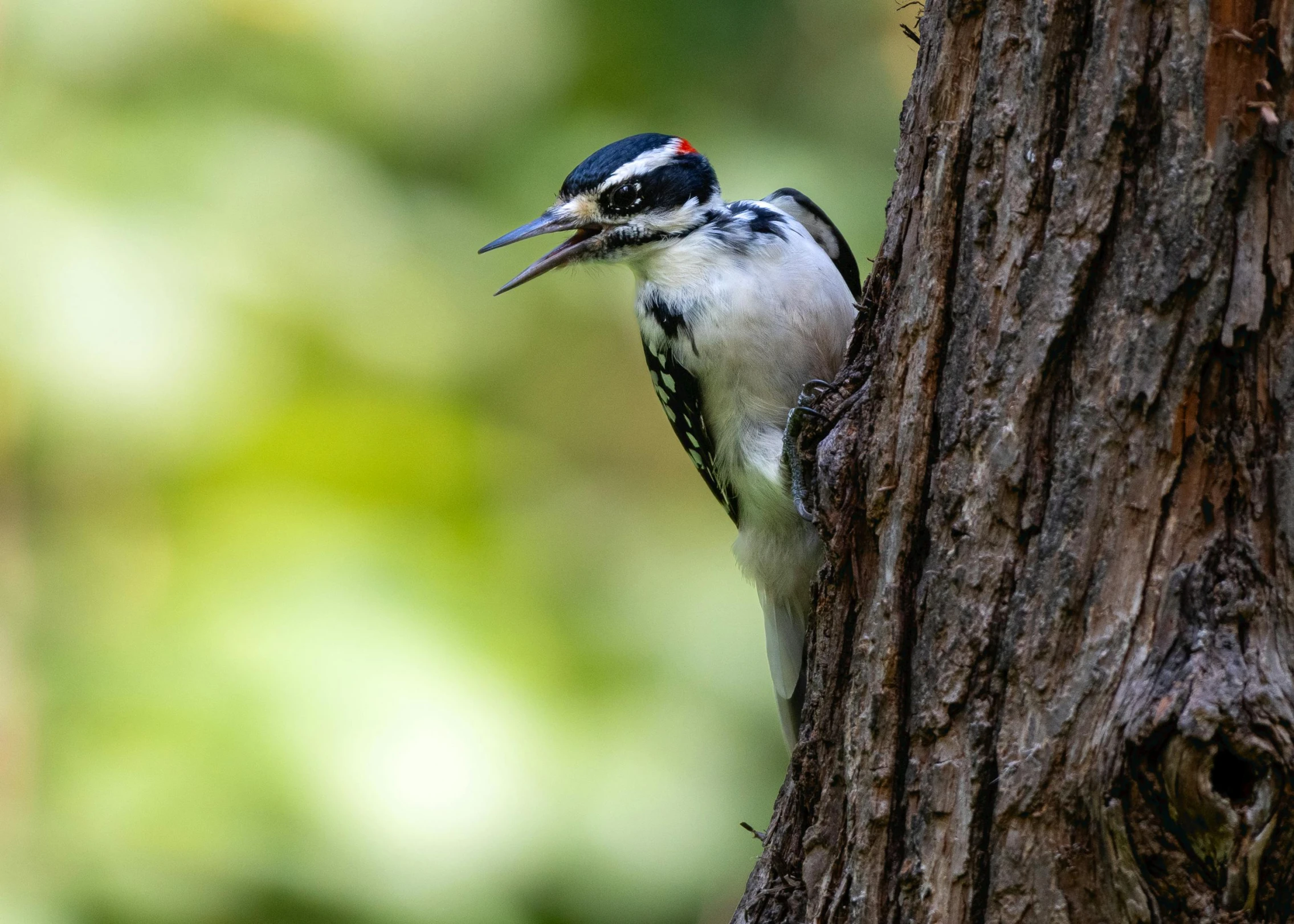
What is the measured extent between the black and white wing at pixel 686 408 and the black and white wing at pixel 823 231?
26.1 inches

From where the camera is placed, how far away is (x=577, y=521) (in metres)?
4.68

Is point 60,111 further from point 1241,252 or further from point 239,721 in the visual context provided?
point 1241,252

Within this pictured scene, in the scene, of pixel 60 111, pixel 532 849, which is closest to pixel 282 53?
pixel 60 111

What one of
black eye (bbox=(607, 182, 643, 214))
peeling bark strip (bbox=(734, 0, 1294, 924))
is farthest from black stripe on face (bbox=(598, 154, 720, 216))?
peeling bark strip (bbox=(734, 0, 1294, 924))

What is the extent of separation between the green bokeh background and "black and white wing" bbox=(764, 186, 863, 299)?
631 millimetres

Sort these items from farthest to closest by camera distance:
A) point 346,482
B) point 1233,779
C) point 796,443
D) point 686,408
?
point 346,482, point 686,408, point 796,443, point 1233,779

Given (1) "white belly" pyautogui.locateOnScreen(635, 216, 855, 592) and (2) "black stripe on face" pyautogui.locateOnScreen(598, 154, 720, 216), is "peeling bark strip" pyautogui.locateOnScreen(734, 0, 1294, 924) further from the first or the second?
(2) "black stripe on face" pyautogui.locateOnScreen(598, 154, 720, 216)

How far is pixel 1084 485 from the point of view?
1.62m

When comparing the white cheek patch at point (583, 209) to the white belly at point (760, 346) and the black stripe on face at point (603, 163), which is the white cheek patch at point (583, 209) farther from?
the white belly at point (760, 346)

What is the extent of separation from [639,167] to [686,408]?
2.12ft

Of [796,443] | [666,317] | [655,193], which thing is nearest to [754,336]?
[666,317]

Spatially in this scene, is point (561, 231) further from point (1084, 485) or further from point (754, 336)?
point (1084, 485)

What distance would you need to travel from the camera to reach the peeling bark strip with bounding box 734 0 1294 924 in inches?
59.6

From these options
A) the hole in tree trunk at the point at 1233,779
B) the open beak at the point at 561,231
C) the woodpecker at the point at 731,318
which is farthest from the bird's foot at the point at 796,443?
the hole in tree trunk at the point at 1233,779
